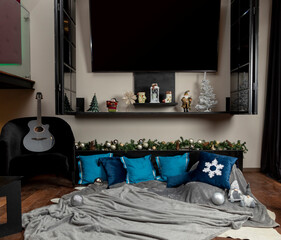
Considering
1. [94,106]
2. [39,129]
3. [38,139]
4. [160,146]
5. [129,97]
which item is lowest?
[160,146]

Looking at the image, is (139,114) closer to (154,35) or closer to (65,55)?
(154,35)

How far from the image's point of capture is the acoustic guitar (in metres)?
3.07

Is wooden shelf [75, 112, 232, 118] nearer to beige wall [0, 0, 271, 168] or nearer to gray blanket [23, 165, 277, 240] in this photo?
beige wall [0, 0, 271, 168]

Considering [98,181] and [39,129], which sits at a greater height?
[39,129]

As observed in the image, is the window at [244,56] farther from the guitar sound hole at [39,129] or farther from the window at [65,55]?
the guitar sound hole at [39,129]

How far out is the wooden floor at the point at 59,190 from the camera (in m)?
2.34

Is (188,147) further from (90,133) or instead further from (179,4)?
(179,4)

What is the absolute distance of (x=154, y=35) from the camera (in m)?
3.61

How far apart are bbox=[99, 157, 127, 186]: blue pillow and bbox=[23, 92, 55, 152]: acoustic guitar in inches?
27.9

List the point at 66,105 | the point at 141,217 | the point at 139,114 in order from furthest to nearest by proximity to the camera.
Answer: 1. the point at 139,114
2. the point at 66,105
3. the point at 141,217

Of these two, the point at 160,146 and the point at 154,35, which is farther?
the point at 154,35

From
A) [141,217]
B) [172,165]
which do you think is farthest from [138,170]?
[141,217]

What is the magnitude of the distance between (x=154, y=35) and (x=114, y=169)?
6.55 feet

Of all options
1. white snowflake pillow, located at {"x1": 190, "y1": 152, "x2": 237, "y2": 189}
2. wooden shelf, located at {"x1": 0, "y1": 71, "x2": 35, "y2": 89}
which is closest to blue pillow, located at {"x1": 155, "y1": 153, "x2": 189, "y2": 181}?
white snowflake pillow, located at {"x1": 190, "y1": 152, "x2": 237, "y2": 189}
